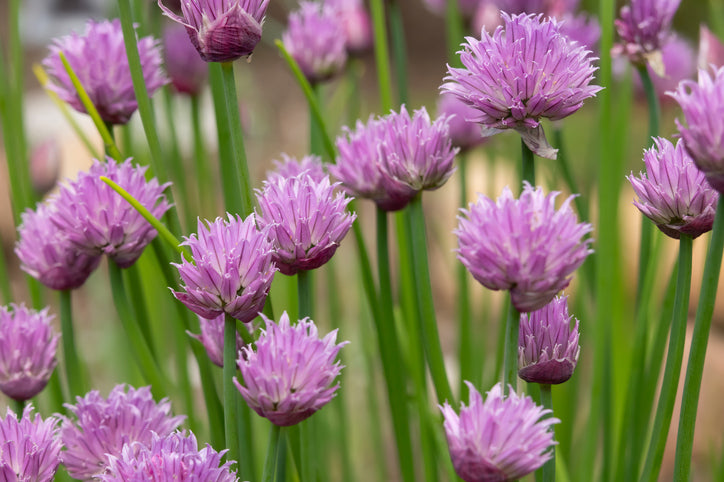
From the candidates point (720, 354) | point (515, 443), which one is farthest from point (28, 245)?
point (720, 354)

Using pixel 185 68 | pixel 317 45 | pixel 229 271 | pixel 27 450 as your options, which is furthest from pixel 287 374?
pixel 185 68

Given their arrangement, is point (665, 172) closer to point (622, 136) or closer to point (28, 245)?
point (28, 245)

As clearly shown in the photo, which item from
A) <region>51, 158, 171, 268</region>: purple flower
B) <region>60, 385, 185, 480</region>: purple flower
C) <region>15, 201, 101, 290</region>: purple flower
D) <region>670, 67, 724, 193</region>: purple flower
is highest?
<region>670, 67, 724, 193</region>: purple flower

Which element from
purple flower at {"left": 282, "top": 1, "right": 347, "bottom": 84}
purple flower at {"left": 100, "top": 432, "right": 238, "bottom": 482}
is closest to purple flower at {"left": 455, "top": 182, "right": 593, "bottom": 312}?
purple flower at {"left": 100, "top": 432, "right": 238, "bottom": 482}

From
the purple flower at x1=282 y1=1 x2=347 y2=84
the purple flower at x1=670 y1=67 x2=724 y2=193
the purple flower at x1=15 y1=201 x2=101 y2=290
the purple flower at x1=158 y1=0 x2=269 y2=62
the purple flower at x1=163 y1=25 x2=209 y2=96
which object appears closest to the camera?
the purple flower at x1=670 y1=67 x2=724 y2=193

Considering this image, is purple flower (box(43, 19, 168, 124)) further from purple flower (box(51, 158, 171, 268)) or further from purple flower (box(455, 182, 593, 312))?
purple flower (box(455, 182, 593, 312))

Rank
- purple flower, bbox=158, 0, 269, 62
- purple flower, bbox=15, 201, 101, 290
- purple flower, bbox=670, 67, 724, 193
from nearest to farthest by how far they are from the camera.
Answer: purple flower, bbox=670, 67, 724, 193, purple flower, bbox=158, 0, 269, 62, purple flower, bbox=15, 201, 101, 290

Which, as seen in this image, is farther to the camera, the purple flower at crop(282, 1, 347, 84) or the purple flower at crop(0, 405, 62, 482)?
the purple flower at crop(282, 1, 347, 84)
